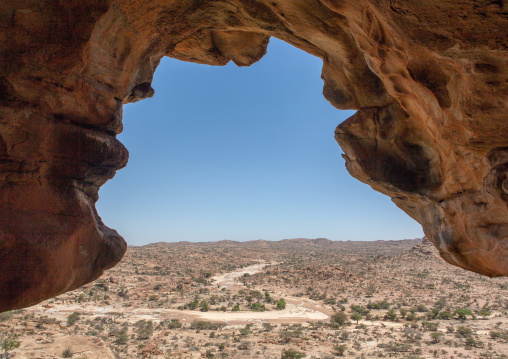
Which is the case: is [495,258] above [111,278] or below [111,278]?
above

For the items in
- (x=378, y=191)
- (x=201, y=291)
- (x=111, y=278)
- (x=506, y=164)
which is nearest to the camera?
(x=506, y=164)

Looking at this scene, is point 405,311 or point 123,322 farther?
point 405,311

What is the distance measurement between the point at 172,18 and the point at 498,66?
21.4 ft

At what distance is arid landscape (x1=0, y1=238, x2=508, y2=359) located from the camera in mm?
17000

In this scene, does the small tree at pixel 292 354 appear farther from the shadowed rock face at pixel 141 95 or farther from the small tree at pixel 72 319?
the small tree at pixel 72 319

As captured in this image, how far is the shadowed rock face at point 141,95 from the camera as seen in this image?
15.3ft

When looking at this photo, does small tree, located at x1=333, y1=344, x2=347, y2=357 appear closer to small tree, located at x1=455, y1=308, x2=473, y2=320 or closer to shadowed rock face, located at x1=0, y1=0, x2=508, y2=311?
shadowed rock face, located at x1=0, y1=0, x2=508, y2=311

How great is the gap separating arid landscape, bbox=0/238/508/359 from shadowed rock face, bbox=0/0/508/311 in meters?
11.3

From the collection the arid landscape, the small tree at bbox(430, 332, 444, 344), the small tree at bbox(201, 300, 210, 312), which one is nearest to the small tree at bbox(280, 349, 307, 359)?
the arid landscape

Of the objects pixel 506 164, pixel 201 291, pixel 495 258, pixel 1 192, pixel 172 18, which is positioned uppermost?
pixel 172 18

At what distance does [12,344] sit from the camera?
14.5 meters

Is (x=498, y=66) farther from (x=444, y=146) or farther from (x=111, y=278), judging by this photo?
(x=111, y=278)

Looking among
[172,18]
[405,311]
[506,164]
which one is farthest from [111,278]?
[506,164]

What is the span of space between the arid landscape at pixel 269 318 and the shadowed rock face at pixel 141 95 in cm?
1132
